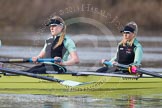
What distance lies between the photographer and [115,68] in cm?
1964

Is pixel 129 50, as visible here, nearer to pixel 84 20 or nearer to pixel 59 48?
pixel 59 48

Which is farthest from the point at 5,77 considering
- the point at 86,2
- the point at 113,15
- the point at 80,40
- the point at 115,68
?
the point at 86,2

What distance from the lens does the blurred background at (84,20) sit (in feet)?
121

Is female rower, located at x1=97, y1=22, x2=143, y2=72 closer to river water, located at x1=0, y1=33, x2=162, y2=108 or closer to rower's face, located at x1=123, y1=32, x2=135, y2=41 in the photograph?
rower's face, located at x1=123, y1=32, x2=135, y2=41

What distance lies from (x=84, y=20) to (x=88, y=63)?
15.8 m

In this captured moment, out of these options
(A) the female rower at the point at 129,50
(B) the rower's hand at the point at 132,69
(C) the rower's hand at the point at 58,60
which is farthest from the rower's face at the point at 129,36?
(C) the rower's hand at the point at 58,60

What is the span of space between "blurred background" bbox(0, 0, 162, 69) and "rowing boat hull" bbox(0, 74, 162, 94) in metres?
14.2

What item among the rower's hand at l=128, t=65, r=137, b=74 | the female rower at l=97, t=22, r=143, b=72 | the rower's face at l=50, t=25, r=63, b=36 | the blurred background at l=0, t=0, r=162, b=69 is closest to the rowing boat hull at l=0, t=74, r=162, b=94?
the rower's hand at l=128, t=65, r=137, b=74

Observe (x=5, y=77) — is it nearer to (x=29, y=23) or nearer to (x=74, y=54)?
(x=74, y=54)

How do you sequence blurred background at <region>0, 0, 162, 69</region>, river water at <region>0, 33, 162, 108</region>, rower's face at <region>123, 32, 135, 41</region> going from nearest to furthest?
river water at <region>0, 33, 162, 108</region> → rower's face at <region>123, 32, 135, 41</region> → blurred background at <region>0, 0, 162, 69</region>

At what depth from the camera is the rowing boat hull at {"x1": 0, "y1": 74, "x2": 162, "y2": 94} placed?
18203 mm

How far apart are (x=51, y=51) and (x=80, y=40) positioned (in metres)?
20.0

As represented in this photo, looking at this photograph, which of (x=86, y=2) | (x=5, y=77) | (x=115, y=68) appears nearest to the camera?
(x=5, y=77)

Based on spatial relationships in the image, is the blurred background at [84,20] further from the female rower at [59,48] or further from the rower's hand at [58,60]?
the rower's hand at [58,60]
